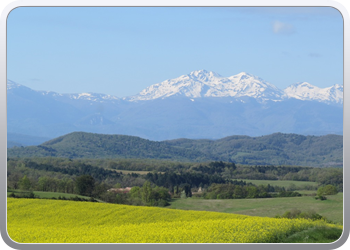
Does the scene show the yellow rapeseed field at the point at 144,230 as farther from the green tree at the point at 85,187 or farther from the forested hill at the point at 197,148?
the forested hill at the point at 197,148

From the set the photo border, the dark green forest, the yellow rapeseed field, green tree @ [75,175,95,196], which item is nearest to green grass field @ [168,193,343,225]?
the dark green forest

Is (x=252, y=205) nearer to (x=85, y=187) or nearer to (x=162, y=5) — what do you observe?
(x=85, y=187)

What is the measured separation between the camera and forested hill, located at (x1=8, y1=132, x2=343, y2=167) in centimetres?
12034

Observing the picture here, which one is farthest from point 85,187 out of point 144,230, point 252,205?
point 144,230

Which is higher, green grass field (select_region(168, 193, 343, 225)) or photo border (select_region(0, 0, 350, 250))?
photo border (select_region(0, 0, 350, 250))

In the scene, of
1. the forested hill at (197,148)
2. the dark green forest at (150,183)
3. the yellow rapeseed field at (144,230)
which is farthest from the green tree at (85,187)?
the forested hill at (197,148)

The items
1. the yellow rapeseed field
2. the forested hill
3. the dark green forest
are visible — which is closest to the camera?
the yellow rapeseed field

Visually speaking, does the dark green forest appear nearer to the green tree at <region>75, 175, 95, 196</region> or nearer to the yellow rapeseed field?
the green tree at <region>75, 175, 95, 196</region>

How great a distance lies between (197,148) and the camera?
153 meters

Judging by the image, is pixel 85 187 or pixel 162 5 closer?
pixel 162 5

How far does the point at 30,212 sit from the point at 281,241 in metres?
10.7

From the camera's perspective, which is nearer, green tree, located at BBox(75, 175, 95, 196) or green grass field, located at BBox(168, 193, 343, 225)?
green grass field, located at BBox(168, 193, 343, 225)

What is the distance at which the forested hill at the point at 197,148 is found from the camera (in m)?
120
